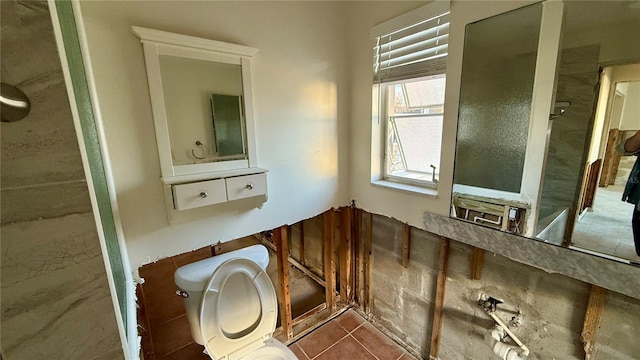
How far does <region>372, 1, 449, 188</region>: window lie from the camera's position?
139 cm

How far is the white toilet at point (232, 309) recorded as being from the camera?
142cm

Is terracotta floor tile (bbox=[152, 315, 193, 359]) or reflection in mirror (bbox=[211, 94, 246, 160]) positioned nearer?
reflection in mirror (bbox=[211, 94, 246, 160])

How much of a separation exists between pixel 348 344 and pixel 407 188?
1289 mm

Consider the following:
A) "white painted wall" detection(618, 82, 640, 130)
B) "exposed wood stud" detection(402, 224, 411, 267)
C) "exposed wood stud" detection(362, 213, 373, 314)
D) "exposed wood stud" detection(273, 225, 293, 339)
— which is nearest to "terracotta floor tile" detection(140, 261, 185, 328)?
"exposed wood stud" detection(273, 225, 293, 339)

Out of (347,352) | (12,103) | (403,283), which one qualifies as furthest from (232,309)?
(12,103)

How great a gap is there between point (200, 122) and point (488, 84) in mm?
1449

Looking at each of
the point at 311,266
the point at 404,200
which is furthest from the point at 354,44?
the point at 311,266

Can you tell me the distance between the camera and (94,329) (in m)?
0.47

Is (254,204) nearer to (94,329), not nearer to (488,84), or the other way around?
(94,329)

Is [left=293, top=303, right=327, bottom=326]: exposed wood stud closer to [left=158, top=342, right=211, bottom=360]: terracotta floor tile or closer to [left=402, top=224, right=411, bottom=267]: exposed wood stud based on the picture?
[left=158, top=342, right=211, bottom=360]: terracotta floor tile

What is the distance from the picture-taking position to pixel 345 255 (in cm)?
222

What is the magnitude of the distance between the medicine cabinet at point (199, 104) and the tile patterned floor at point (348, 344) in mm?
1450

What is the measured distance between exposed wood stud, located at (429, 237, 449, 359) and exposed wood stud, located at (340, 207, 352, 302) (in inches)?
29.5

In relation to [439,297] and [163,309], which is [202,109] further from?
[163,309]
